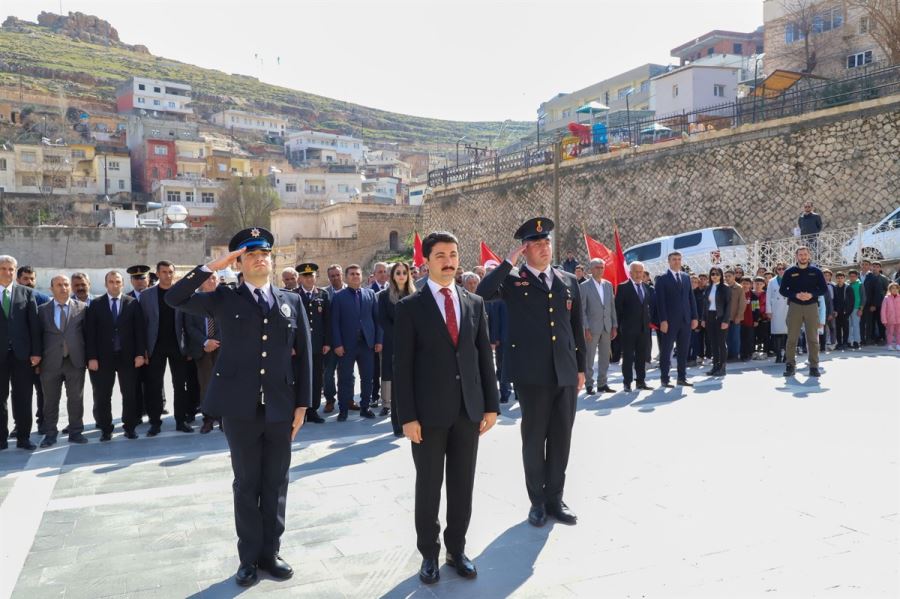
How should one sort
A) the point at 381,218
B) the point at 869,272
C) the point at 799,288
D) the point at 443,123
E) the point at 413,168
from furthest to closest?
the point at 443,123 → the point at 413,168 → the point at 381,218 → the point at 869,272 → the point at 799,288

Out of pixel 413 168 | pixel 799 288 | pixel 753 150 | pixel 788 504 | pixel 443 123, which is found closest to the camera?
pixel 788 504

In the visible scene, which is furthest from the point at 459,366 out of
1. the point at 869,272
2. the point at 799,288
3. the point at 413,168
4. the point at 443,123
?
the point at 443,123

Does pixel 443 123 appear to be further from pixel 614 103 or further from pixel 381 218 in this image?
pixel 381 218

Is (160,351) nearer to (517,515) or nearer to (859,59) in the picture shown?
(517,515)

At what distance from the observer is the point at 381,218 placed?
2037 inches

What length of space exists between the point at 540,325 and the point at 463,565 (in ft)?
5.98

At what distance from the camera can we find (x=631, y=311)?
10.9 meters

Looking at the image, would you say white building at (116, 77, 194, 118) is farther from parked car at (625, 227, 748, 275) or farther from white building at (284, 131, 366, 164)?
parked car at (625, 227, 748, 275)

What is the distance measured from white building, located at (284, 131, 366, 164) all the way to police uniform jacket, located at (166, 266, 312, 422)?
90.8 metres

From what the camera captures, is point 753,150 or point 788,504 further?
point 753,150

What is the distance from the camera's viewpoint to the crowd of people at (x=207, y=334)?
804 centimetres

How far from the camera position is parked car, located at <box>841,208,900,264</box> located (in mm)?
17875

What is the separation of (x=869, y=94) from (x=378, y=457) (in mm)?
22030

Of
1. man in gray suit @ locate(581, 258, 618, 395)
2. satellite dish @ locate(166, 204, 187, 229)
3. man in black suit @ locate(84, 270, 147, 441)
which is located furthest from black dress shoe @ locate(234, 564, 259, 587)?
satellite dish @ locate(166, 204, 187, 229)
